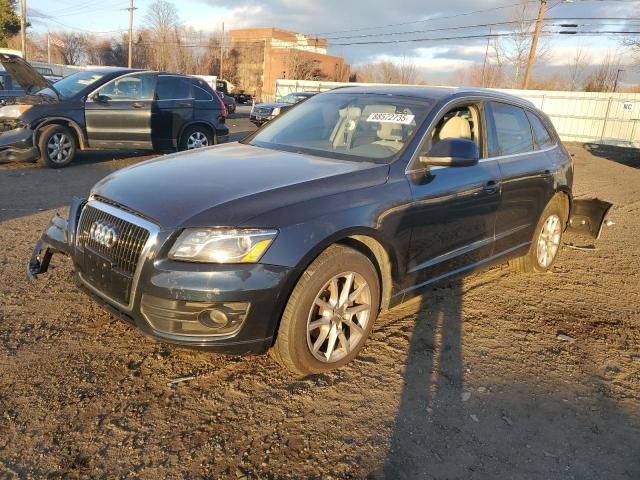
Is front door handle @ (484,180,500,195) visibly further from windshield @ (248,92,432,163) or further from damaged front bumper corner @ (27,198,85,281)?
damaged front bumper corner @ (27,198,85,281)

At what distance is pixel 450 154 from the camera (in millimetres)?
3525

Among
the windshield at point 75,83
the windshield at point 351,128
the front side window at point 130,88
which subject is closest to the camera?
the windshield at point 351,128

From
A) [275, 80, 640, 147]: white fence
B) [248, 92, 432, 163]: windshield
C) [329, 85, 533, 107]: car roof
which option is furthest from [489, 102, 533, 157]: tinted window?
[275, 80, 640, 147]: white fence

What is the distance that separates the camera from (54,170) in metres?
9.41

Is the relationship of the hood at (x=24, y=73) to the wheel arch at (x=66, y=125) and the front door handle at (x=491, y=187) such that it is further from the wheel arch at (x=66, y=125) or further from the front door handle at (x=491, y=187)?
the front door handle at (x=491, y=187)

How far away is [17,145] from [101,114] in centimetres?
152

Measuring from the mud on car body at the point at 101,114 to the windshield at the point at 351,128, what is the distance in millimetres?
6323

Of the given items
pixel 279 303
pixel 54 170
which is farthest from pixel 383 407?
pixel 54 170

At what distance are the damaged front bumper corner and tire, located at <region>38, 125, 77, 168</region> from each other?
20.9ft

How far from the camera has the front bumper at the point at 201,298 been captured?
2.67 meters

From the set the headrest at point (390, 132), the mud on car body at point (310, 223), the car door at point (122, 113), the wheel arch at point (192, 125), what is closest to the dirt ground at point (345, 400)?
the mud on car body at point (310, 223)

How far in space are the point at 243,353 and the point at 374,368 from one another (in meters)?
0.92

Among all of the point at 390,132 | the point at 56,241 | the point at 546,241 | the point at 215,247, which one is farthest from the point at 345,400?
the point at 546,241

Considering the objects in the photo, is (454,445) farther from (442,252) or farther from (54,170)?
(54,170)
